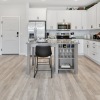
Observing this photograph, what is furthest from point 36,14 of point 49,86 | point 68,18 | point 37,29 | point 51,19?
point 49,86

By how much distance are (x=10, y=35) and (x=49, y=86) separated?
587 centimetres

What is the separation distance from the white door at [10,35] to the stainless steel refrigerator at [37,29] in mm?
918

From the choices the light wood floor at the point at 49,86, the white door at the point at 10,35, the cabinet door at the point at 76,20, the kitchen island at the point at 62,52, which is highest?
the cabinet door at the point at 76,20

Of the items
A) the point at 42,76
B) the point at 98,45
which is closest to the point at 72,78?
the point at 42,76

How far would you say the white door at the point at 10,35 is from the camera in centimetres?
901

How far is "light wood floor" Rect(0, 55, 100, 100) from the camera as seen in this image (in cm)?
322

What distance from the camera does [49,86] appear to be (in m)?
3.83

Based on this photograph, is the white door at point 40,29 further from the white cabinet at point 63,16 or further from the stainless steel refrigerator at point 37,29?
the white cabinet at point 63,16

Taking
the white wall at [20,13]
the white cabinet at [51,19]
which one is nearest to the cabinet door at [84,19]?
the white cabinet at [51,19]

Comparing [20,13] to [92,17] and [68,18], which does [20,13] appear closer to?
[68,18]

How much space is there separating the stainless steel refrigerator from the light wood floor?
3749mm

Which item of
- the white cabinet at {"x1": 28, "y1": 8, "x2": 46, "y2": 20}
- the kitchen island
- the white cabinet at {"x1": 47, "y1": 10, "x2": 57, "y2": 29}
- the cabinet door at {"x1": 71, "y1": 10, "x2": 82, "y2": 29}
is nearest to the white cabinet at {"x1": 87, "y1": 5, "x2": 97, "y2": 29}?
the cabinet door at {"x1": 71, "y1": 10, "x2": 82, "y2": 29}

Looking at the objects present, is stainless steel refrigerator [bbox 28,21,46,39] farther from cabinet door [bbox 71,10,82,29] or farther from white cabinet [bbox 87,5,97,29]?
white cabinet [bbox 87,5,97,29]

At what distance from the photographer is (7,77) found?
458 centimetres
